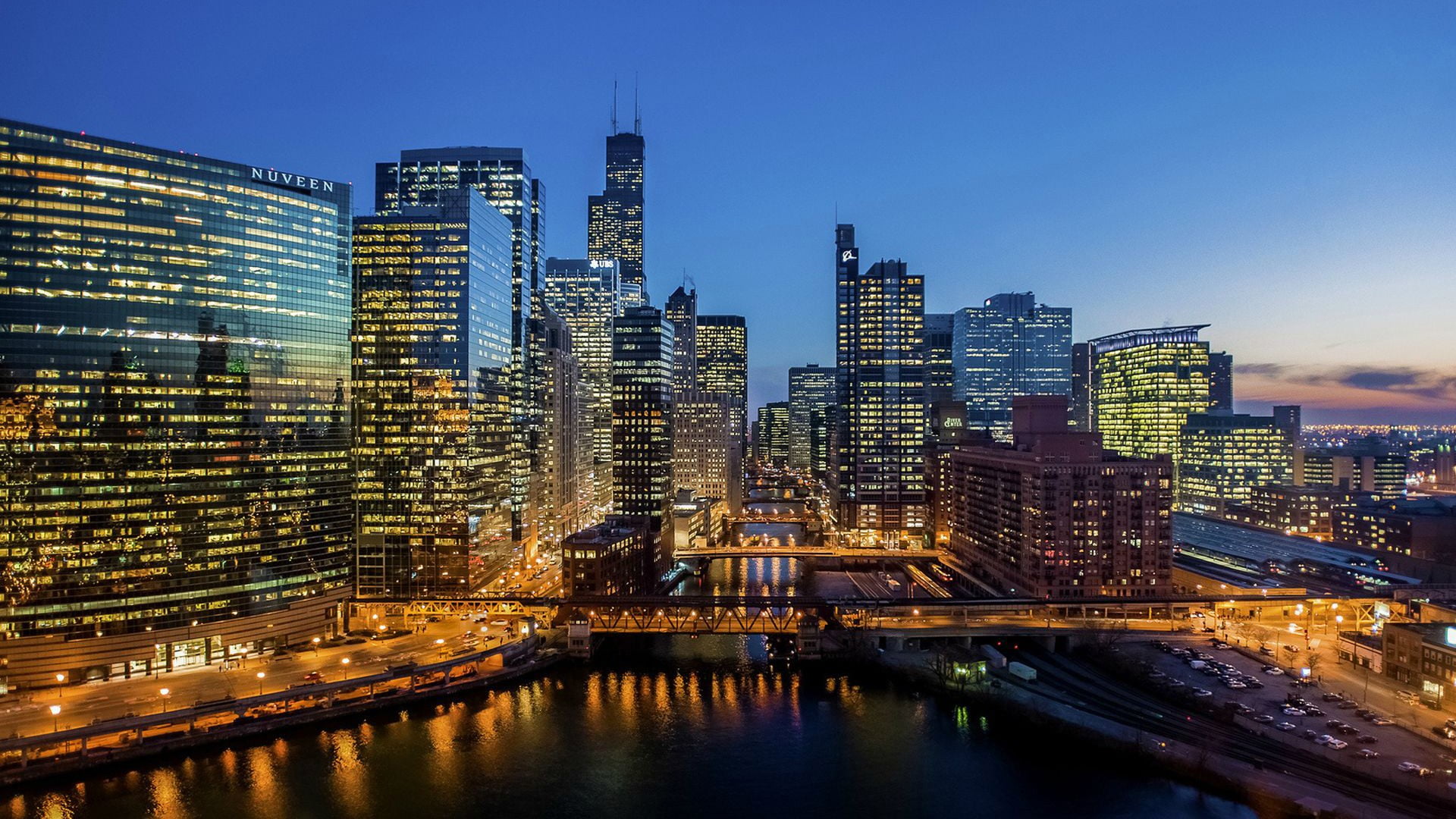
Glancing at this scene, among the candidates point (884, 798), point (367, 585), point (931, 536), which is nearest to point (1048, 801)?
point (884, 798)

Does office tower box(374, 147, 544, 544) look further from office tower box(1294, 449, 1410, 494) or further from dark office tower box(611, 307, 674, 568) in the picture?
office tower box(1294, 449, 1410, 494)

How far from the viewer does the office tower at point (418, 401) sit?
95.4 meters

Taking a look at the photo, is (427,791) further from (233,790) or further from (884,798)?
(884,798)

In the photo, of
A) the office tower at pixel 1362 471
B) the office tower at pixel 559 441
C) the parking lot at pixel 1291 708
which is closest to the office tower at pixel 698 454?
the office tower at pixel 559 441

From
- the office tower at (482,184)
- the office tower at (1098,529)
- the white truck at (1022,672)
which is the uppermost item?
the office tower at (482,184)

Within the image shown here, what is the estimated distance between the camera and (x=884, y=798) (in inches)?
2094

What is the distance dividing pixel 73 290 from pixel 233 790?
43.9 meters

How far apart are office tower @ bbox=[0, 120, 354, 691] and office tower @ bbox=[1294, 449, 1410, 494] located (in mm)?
188693

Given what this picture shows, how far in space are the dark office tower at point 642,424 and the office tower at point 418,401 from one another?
41.5 meters

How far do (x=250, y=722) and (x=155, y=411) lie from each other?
28.8 meters

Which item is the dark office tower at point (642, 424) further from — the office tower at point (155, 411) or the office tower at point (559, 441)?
the office tower at point (155, 411)

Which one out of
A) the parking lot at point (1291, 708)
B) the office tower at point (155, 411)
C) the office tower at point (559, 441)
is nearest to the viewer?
the parking lot at point (1291, 708)

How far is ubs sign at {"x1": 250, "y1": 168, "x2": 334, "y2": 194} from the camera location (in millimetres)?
82125

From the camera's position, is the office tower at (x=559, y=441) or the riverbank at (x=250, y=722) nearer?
the riverbank at (x=250, y=722)
